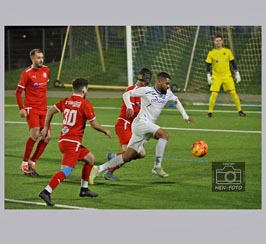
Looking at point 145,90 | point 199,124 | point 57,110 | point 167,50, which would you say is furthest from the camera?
point 167,50

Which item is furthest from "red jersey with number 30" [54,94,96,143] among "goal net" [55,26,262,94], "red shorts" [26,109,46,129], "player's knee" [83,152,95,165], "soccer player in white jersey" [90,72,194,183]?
"goal net" [55,26,262,94]

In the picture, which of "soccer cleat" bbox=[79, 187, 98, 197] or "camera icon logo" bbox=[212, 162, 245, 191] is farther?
"camera icon logo" bbox=[212, 162, 245, 191]

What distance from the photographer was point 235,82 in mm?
18938

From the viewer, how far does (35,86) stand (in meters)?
12.5

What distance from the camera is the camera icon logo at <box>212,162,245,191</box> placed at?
37.1 feet

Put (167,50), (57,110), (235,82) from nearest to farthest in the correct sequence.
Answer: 1. (57,110)
2. (235,82)
3. (167,50)

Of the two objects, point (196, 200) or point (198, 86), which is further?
point (198, 86)

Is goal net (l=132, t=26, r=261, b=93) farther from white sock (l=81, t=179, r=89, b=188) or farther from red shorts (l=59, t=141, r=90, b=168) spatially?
red shorts (l=59, t=141, r=90, b=168)

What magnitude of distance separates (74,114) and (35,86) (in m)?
2.25

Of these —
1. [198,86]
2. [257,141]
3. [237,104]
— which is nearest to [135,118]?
[257,141]

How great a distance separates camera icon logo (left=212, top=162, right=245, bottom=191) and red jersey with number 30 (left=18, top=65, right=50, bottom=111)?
2681 millimetres

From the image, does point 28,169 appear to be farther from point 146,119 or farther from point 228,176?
point 228,176

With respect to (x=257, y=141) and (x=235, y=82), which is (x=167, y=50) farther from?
(x=257, y=141)

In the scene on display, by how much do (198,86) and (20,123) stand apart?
175 inches
